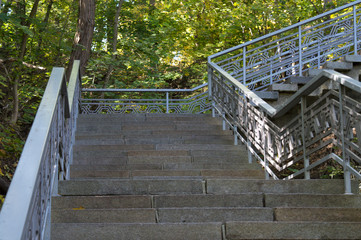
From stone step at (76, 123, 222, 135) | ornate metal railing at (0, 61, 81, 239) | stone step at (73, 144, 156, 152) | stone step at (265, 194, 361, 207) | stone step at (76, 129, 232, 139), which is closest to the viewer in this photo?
ornate metal railing at (0, 61, 81, 239)

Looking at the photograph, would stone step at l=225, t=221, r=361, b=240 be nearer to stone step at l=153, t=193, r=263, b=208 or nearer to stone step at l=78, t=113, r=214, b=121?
stone step at l=153, t=193, r=263, b=208

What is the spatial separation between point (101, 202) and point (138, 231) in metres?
0.73

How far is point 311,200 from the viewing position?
4301 millimetres

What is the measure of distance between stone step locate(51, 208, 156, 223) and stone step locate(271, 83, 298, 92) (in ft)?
16.1

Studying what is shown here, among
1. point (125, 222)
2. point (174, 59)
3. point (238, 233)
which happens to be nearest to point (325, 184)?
point (238, 233)

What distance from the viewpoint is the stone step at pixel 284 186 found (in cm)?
473

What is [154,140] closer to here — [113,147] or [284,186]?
[113,147]

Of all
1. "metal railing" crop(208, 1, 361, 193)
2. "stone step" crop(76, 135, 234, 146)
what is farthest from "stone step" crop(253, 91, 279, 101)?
"stone step" crop(76, 135, 234, 146)

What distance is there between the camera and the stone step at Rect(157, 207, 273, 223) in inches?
154

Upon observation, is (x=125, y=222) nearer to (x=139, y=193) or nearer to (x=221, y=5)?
(x=139, y=193)

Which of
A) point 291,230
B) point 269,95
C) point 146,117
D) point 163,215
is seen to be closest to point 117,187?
point 163,215

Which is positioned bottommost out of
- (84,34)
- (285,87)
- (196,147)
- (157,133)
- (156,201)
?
(156,201)

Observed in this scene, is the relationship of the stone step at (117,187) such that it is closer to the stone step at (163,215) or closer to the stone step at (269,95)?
the stone step at (163,215)

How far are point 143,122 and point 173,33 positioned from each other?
429 inches
